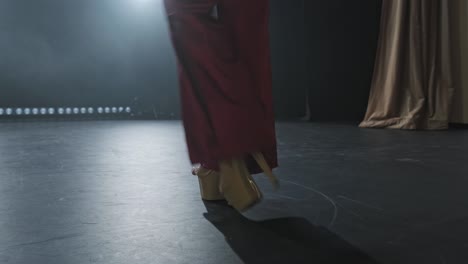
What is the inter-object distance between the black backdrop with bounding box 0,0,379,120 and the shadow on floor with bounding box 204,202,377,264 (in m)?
2.94

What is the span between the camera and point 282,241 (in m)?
0.78

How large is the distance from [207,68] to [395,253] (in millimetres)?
480

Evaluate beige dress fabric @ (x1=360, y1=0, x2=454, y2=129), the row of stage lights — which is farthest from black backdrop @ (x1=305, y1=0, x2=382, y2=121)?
the row of stage lights

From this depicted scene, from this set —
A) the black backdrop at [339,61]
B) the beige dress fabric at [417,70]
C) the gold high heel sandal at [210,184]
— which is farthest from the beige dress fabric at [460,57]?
the gold high heel sandal at [210,184]

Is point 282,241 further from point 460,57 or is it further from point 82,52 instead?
point 82,52

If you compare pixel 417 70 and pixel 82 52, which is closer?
pixel 417 70

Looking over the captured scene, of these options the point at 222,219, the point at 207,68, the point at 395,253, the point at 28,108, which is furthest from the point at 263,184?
the point at 28,108

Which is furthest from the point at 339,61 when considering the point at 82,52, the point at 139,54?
the point at 82,52

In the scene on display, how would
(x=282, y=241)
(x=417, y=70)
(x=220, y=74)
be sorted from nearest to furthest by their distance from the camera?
(x=282, y=241) < (x=220, y=74) < (x=417, y=70)

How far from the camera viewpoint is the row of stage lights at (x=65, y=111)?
3.69m

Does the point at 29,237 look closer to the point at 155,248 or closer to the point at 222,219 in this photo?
the point at 155,248

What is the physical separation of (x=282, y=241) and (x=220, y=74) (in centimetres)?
34

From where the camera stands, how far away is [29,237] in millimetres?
787

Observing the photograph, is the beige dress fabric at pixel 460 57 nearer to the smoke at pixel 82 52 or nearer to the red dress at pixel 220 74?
the smoke at pixel 82 52
